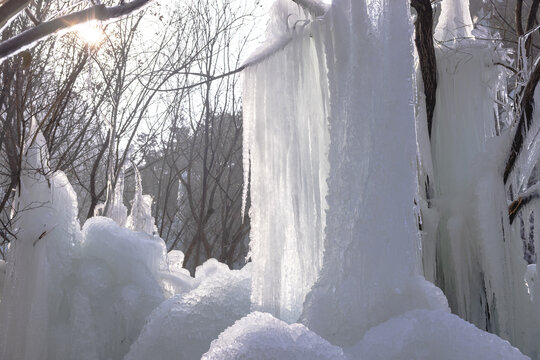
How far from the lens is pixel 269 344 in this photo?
196 cm

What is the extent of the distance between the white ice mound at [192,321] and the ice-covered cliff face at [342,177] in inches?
27.3

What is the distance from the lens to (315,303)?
242 cm

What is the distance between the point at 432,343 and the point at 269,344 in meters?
0.63

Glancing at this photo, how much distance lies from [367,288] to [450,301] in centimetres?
196

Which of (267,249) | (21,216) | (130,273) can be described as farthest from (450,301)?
(21,216)

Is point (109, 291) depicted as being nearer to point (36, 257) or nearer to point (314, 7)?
point (36, 257)

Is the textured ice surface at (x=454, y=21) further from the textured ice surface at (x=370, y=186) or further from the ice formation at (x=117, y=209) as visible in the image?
the ice formation at (x=117, y=209)

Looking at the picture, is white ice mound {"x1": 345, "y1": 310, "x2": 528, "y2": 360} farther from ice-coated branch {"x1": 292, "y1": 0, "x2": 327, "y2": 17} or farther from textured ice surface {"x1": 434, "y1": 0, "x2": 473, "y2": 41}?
textured ice surface {"x1": 434, "y1": 0, "x2": 473, "y2": 41}

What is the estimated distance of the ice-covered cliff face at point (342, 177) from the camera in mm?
2365

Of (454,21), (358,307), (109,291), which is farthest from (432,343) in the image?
(454,21)

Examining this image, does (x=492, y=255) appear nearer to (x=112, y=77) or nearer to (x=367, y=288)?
(x=367, y=288)

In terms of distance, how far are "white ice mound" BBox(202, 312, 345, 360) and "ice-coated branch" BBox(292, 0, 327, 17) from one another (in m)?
1.68

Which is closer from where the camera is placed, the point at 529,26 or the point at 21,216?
the point at 21,216

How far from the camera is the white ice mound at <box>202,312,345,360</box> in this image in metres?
1.94
